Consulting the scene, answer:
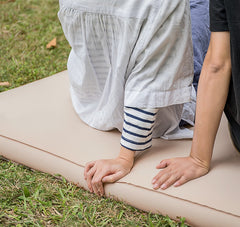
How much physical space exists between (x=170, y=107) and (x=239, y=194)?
1.46 feet

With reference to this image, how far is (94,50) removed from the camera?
1.60 meters

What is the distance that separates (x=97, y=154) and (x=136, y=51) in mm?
407

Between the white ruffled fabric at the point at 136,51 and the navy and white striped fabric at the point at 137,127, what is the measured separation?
3cm

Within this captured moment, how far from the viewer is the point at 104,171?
4.86 feet

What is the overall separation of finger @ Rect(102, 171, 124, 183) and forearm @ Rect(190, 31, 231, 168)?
0.26 m

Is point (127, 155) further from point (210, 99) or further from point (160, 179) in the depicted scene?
point (210, 99)

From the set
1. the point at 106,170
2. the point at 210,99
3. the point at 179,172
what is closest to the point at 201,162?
the point at 179,172

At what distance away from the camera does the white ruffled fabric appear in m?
1.43

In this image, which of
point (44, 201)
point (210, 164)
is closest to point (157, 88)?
point (210, 164)

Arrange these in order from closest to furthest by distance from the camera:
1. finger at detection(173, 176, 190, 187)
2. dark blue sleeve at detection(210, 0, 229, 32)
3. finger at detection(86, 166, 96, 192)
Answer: dark blue sleeve at detection(210, 0, 229, 32)
finger at detection(173, 176, 190, 187)
finger at detection(86, 166, 96, 192)

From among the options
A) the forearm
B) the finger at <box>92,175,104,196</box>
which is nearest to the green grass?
the finger at <box>92,175,104,196</box>

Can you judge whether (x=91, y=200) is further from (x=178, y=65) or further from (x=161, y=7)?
(x=161, y=7)

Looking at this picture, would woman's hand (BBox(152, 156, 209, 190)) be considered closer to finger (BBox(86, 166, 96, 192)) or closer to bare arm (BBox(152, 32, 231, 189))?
bare arm (BBox(152, 32, 231, 189))

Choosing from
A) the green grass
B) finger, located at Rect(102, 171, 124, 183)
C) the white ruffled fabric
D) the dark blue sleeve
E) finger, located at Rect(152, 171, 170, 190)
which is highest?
the dark blue sleeve
